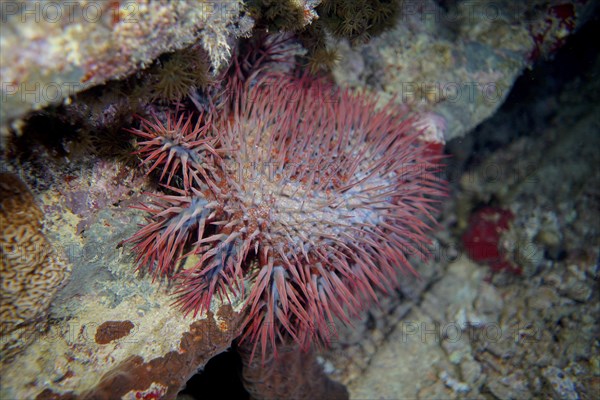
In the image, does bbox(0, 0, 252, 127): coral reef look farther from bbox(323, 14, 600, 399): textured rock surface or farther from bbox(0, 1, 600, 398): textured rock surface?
bbox(323, 14, 600, 399): textured rock surface

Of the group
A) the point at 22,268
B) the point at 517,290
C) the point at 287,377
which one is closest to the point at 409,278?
the point at 517,290

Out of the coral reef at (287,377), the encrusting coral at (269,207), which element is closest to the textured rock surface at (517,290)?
the coral reef at (287,377)

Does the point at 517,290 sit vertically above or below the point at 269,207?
above

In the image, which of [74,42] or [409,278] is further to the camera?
[409,278]

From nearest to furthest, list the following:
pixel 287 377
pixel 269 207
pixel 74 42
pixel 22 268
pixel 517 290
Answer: pixel 74 42 → pixel 22 268 → pixel 269 207 → pixel 287 377 → pixel 517 290

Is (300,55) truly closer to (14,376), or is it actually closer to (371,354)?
(14,376)

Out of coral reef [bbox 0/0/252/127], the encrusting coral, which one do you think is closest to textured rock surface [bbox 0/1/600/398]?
coral reef [bbox 0/0/252/127]

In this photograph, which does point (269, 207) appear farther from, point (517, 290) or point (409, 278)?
point (517, 290)

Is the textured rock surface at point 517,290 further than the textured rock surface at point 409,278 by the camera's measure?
Yes

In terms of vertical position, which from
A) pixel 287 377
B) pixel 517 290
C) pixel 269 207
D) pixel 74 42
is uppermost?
pixel 517 290

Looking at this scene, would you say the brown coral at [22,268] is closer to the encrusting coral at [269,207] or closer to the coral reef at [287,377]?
the encrusting coral at [269,207]
